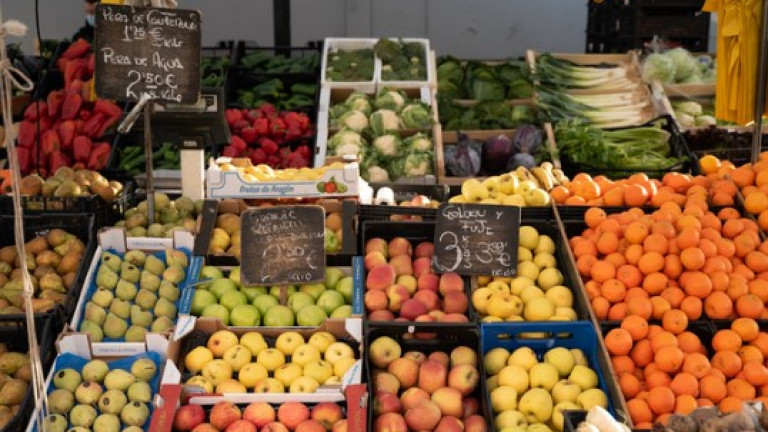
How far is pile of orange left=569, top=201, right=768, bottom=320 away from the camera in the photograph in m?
3.21

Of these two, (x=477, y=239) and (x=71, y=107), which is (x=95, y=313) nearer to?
(x=477, y=239)

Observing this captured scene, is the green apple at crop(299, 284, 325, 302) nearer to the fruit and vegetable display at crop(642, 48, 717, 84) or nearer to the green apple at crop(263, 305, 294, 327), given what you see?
the green apple at crop(263, 305, 294, 327)

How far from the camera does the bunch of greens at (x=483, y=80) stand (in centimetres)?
660

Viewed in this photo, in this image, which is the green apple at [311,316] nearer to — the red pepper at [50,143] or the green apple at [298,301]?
the green apple at [298,301]

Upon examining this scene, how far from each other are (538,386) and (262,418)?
0.92m

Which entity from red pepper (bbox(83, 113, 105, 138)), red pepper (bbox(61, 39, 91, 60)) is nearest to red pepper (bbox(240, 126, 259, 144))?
red pepper (bbox(83, 113, 105, 138))

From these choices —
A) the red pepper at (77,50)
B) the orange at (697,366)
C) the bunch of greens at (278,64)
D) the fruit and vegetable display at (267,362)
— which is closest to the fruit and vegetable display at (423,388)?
the fruit and vegetable display at (267,362)

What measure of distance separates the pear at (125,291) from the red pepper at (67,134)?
2898 mm

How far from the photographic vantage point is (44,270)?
3.50m

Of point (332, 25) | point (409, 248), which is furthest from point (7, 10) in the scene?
point (409, 248)

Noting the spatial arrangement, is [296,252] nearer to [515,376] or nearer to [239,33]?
[515,376]

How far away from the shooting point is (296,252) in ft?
10.7

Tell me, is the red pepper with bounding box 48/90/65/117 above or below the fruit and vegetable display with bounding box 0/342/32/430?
above

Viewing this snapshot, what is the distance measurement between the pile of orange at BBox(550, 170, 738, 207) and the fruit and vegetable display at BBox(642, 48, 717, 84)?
2817 millimetres
